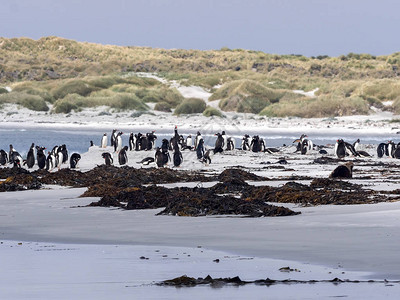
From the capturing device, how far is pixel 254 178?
15.8m

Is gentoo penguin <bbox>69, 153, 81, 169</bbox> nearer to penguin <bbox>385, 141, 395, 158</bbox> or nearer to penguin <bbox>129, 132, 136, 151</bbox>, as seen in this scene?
penguin <bbox>129, 132, 136, 151</bbox>

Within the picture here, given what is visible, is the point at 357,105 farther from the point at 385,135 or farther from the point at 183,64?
the point at 183,64

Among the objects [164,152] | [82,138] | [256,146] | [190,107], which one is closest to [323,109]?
[190,107]

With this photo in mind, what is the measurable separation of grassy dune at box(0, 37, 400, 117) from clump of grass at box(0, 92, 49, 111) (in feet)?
0.20

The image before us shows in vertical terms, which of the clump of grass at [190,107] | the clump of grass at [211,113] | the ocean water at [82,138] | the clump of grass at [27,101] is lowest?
the ocean water at [82,138]

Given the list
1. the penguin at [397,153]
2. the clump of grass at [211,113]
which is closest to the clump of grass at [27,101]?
the clump of grass at [211,113]

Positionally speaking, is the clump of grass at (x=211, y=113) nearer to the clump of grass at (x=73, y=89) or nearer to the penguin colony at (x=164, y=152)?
the clump of grass at (x=73, y=89)

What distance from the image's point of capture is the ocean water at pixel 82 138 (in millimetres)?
31156

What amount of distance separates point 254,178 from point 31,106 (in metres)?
37.5

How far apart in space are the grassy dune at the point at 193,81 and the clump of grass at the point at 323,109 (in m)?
0.05

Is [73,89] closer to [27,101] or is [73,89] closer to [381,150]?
[27,101]

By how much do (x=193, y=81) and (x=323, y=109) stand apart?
20.5m

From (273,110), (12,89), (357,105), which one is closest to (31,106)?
(12,89)

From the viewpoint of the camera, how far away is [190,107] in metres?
49.1
